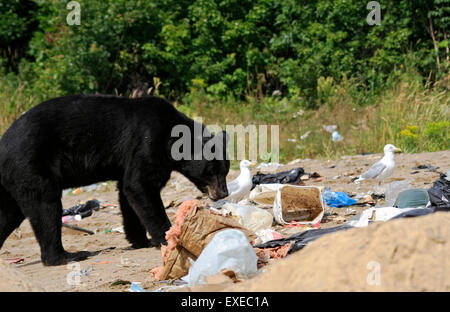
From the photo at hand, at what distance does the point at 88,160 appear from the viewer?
5.00m

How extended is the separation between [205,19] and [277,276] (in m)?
11.3

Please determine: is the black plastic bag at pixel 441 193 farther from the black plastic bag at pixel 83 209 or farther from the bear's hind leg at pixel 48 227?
the black plastic bag at pixel 83 209

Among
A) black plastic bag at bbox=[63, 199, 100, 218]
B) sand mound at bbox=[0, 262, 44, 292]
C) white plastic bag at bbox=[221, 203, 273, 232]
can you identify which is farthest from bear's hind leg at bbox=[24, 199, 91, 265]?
black plastic bag at bbox=[63, 199, 100, 218]

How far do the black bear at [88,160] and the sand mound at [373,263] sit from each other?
253 centimetres

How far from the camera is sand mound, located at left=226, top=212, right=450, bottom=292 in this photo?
2460 mm

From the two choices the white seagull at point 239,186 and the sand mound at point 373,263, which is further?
the white seagull at point 239,186

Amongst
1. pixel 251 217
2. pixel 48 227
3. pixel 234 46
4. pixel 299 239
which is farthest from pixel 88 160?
pixel 234 46

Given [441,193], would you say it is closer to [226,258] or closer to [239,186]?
[239,186]

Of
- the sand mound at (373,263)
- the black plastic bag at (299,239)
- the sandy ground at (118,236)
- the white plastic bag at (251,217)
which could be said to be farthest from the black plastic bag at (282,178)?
the sand mound at (373,263)

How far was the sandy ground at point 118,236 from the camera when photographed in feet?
13.4

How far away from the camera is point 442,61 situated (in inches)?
468

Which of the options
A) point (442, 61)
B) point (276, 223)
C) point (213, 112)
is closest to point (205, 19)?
point (213, 112)

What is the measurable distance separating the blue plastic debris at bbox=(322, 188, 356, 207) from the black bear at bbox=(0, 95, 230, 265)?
126cm

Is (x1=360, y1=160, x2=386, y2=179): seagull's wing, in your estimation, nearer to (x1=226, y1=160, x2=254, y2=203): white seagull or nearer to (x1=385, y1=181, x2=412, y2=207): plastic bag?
(x1=385, y1=181, x2=412, y2=207): plastic bag
